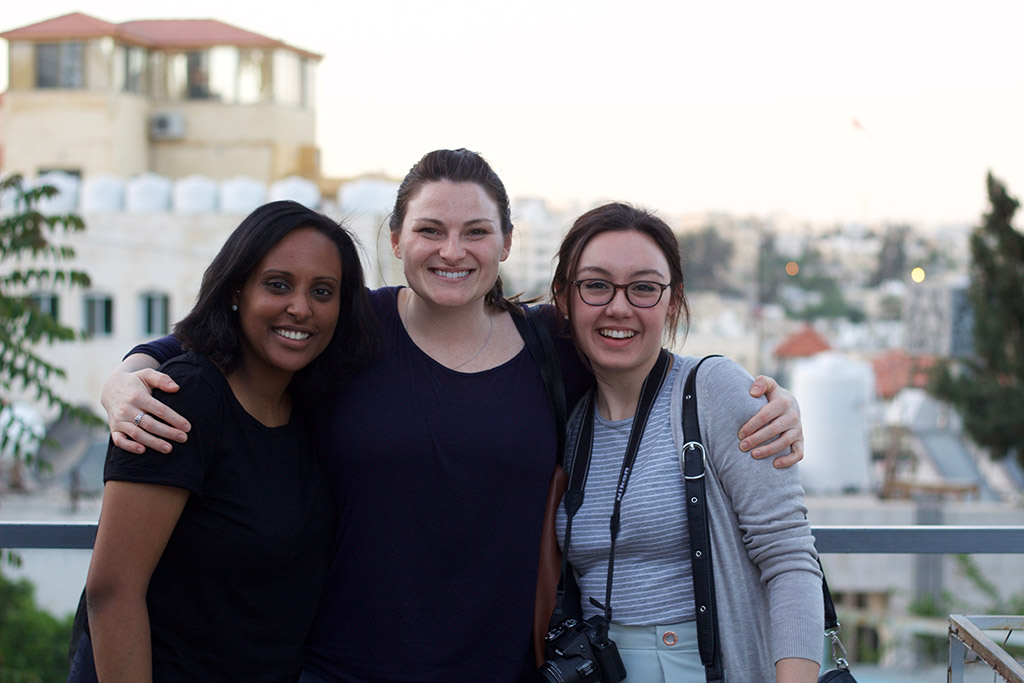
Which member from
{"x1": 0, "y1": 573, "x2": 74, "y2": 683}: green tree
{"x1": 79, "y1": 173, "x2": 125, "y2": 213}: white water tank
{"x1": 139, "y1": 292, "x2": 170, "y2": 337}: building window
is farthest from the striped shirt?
{"x1": 139, "y1": 292, "x2": 170, "y2": 337}: building window

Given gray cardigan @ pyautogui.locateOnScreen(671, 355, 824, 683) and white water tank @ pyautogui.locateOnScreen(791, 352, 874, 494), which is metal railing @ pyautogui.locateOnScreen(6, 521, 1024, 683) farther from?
white water tank @ pyautogui.locateOnScreen(791, 352, 874, 494)

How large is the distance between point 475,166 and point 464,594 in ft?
3.72

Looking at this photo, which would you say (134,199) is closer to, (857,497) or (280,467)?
(857,497)

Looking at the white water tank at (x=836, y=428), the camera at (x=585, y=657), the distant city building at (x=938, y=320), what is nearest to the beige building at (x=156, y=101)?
the white water tank at (x=836, y=428)

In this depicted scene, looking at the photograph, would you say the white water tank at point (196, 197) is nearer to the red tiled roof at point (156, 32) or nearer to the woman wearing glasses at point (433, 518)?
the red tiled roof at point (156, 32)

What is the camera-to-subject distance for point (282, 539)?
2.38m

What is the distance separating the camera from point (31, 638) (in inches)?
584

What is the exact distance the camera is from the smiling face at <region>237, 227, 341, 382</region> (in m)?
2.43

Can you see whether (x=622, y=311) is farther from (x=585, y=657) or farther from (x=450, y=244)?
(x=585, y=657)

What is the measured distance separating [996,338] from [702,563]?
54.4 feet

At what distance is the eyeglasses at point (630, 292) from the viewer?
2594 mm

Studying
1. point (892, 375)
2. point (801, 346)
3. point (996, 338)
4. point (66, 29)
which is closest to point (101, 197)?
point (66, 29)

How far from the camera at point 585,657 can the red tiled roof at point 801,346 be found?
52.0 metres

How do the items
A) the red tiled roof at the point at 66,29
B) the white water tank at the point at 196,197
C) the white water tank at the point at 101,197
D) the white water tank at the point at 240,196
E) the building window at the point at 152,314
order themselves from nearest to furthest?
the white water tank at the point at 240,196
the white water tank at the point at 196,197
the white water tank at the point at 101,197
the building window at the point at 152,314
the red tiled roof at the point at 66,29
